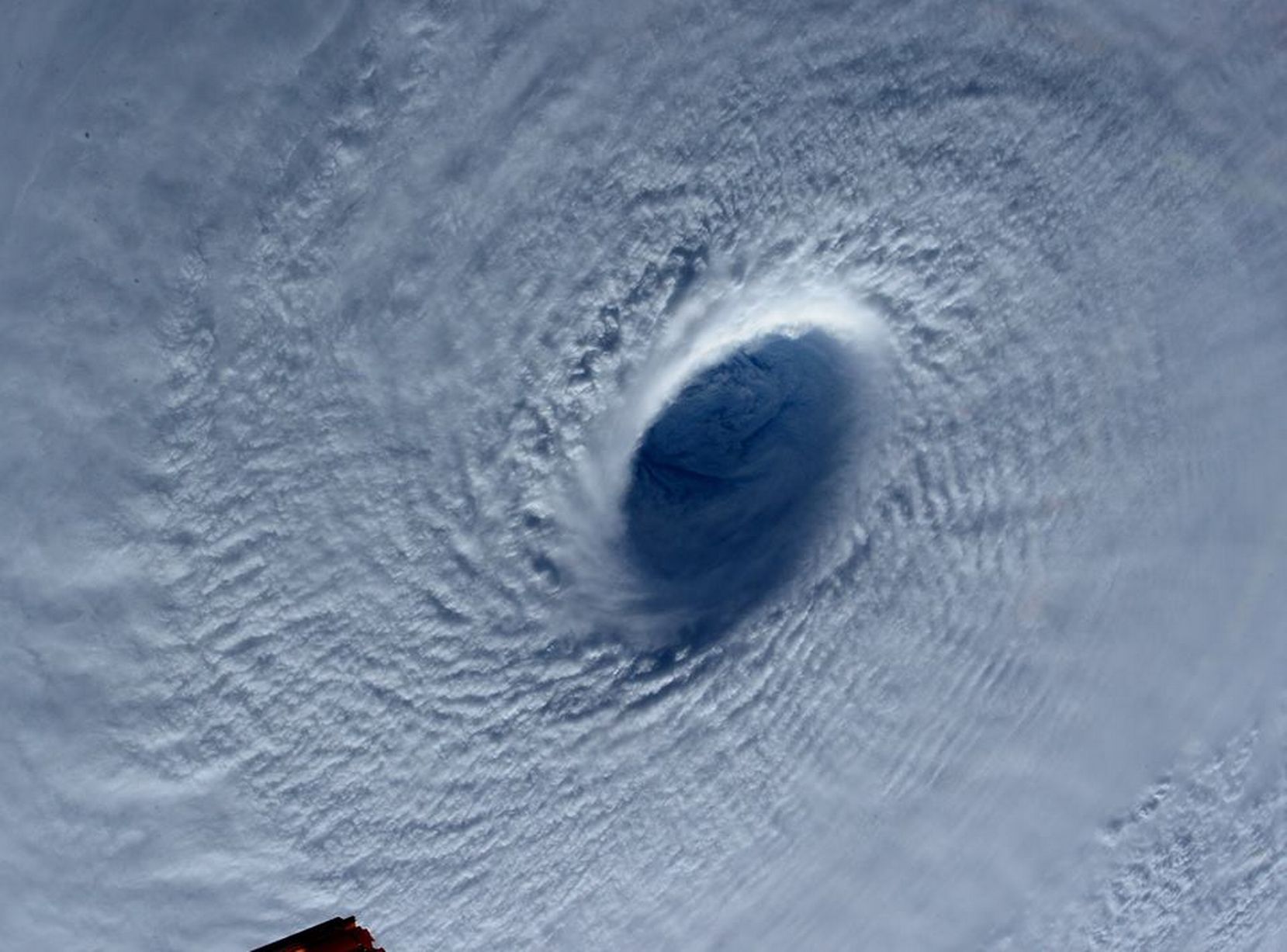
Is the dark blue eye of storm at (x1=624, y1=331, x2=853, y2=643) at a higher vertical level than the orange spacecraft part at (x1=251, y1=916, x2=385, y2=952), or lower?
higher

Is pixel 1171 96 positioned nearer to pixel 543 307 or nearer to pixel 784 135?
pixel 784 135

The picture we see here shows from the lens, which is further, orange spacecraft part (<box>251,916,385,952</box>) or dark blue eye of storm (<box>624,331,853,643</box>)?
dark blue eye of storm (<box>624,331,853,643</box>)

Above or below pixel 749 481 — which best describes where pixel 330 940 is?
below

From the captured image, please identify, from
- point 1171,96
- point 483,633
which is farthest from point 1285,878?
point 483,633

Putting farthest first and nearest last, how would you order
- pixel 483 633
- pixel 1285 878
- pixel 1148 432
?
pixel 1285 878
pixel 1148 432
pixel 483 633

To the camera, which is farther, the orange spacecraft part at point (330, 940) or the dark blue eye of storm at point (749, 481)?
the dark blue eye of storm at point (749, 481)
